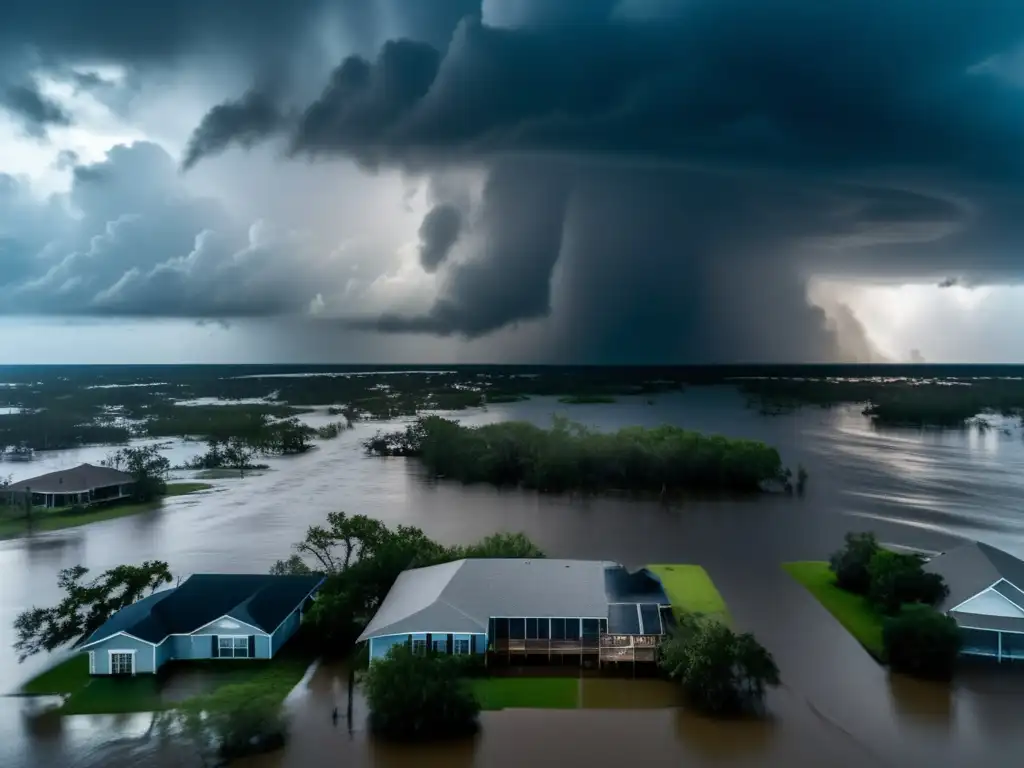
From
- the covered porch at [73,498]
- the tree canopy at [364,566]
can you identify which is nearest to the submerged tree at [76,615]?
the tree canopy at [364,566]

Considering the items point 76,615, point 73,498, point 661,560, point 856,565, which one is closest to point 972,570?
point 856,565

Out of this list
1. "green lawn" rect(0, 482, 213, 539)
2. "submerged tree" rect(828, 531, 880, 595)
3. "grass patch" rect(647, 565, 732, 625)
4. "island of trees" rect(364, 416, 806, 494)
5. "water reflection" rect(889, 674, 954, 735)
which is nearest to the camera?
"water reflection" rect(889, 674, 954, 735)

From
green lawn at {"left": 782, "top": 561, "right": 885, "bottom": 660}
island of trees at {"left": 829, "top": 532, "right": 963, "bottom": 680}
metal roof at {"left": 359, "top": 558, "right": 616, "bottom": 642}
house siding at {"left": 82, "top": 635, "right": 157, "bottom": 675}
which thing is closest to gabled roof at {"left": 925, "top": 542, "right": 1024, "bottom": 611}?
island of trees at {"left": 829, "top": 532, "right": 963, "bottom": 680}

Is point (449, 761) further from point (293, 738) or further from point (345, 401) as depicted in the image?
point (345, 401)

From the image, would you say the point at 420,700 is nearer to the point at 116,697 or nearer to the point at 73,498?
the point at 116,697

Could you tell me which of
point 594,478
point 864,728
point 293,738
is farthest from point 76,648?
point 594,478

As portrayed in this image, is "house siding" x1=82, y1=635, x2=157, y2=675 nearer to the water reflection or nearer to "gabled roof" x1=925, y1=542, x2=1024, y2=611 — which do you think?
the water reflection

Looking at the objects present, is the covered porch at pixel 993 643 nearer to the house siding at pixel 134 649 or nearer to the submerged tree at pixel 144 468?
the house siding at pixel 134 649

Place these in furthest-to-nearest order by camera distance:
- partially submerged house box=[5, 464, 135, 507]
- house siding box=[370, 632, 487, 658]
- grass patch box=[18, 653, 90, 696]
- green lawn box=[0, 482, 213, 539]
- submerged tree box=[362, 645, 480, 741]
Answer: partially submerged house box=[5, 464, 135, 507], green lawn box=[0, 482, 213, 539], grass patch box=[18, 653, 90, 696], house siding box=[370, 632, 487, 658], submerged tree box=[362, 645, 480, 741]
